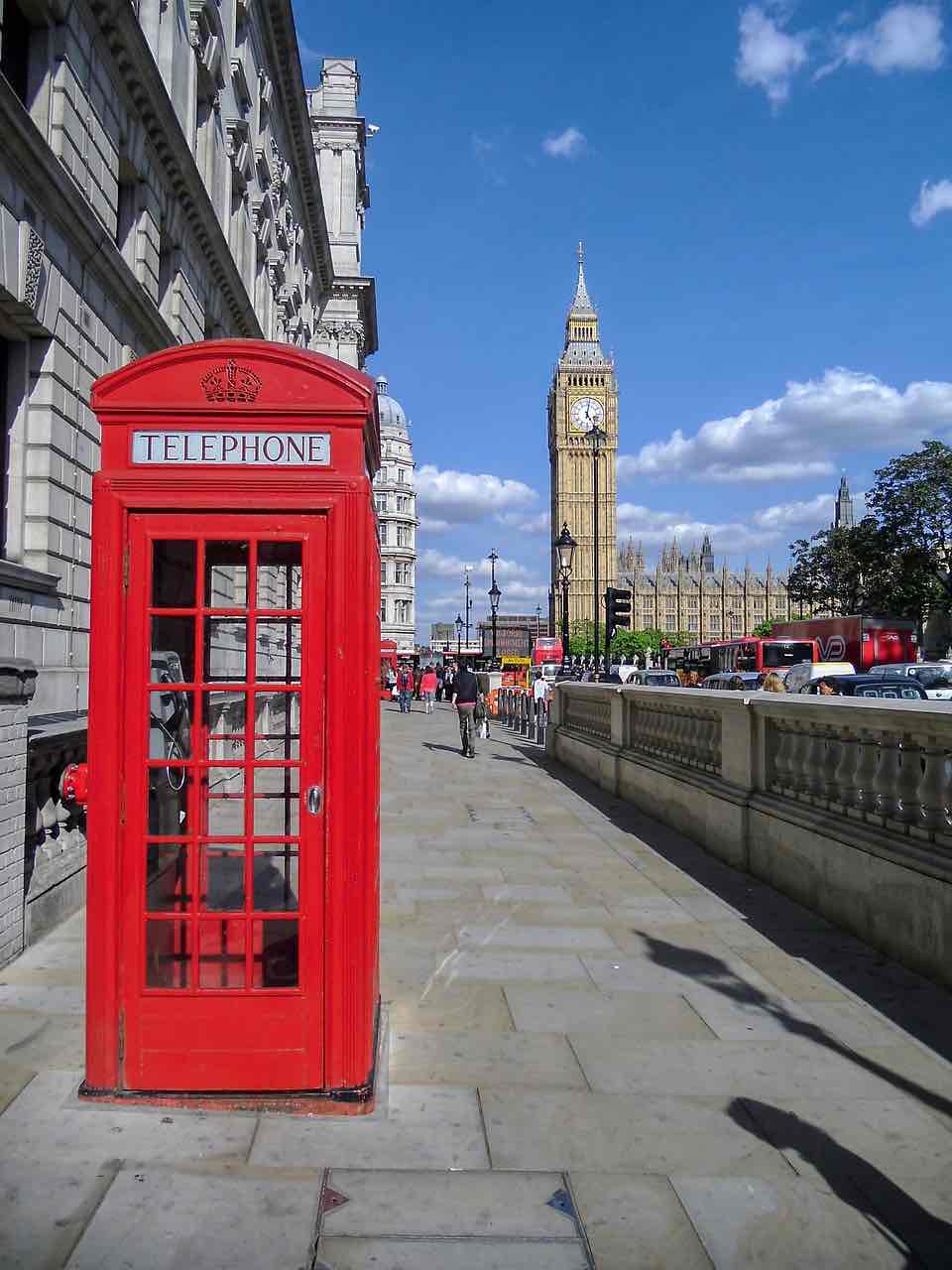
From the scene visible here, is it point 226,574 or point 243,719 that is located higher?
point 226,574

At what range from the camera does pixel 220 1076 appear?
372 centimetres

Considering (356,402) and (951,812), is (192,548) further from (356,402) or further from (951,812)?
(951,812)

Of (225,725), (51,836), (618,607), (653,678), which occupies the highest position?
(618,607)

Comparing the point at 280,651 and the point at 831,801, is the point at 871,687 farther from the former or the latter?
the point at 280,651

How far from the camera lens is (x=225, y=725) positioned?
12.8 feet


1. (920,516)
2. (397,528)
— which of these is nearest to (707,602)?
(397,528)

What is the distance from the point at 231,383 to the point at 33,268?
7677 millimetres

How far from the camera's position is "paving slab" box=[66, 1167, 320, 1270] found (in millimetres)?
2785

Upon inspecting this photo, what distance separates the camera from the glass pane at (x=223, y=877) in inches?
151

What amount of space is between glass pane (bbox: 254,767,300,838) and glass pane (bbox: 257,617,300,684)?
37cm

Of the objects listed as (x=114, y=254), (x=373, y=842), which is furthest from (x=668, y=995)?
(x=114, y=254)

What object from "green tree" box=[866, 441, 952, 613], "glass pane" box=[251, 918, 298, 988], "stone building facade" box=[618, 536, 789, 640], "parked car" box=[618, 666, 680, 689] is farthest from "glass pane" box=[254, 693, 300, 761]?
"stone building facade" box=[618, 536, 789, 640]

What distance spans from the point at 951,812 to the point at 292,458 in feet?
12.9

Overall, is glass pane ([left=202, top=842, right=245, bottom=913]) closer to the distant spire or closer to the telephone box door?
the telephone box door
